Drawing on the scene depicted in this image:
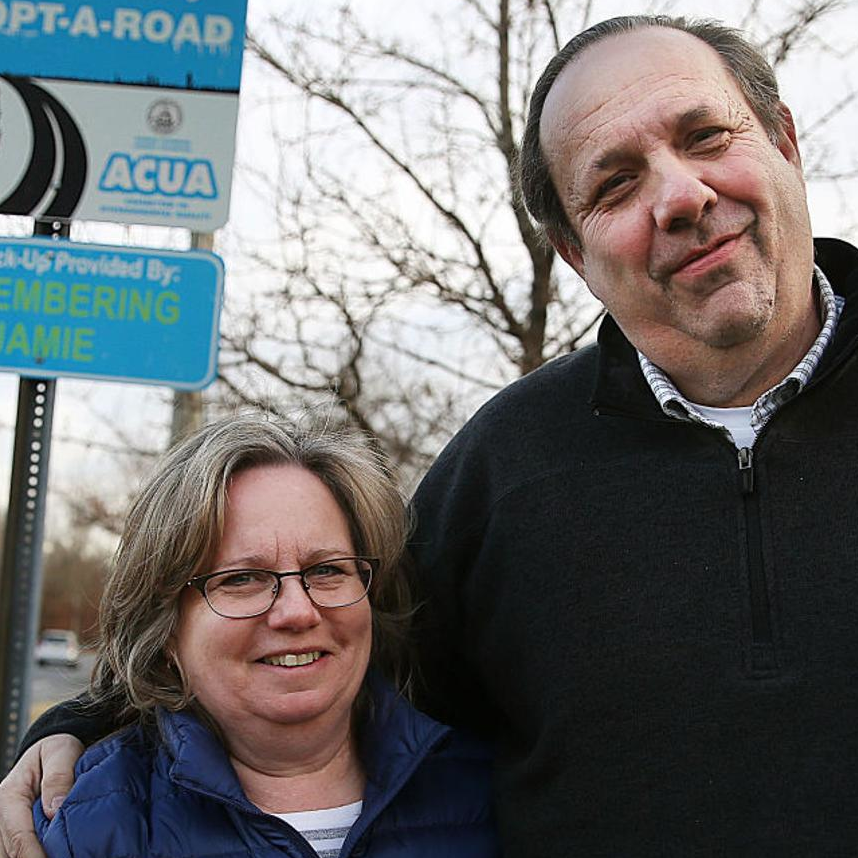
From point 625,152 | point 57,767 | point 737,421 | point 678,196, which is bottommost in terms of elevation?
point 57,767

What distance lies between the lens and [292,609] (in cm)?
218

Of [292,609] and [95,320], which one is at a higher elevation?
[95,320]

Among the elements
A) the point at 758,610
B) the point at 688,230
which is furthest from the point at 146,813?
the point at 688,230

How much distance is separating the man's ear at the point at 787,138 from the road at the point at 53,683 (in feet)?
6.06

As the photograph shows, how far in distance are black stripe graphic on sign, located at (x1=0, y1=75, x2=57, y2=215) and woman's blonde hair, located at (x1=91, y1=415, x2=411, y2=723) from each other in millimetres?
995

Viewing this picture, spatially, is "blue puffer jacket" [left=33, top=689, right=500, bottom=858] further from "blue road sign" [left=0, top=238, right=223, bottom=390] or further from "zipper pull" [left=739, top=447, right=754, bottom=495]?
"blue road sign" [left=0, top=238, right=223, bottom=390]

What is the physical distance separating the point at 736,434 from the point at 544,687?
1.98 ft

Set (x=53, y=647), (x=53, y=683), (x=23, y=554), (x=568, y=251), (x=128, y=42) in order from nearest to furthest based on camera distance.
A: (x=568, y=251) → (x=23, y=554) → (x=128, y=42) → (x=53, y=683) → (x=53, y=647)

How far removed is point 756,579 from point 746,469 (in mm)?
199

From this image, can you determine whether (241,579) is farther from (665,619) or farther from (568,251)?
(568,251)

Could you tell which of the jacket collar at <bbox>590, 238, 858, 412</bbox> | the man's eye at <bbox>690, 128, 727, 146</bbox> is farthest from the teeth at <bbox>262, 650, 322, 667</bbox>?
the man's eye at <bbox>690, 128, 727, 146</bbox>

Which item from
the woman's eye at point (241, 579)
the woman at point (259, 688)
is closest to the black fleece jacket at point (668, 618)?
the woman at point (259, 688)

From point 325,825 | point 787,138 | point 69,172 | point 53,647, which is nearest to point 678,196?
point 787,138

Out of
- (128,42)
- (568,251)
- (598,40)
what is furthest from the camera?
(128,42)
